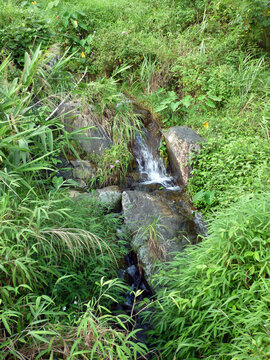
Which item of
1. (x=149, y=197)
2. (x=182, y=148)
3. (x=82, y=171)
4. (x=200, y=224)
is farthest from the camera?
(x=182, y=148)

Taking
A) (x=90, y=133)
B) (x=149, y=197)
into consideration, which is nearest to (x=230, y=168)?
(x=149, y=197)

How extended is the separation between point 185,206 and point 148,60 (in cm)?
385

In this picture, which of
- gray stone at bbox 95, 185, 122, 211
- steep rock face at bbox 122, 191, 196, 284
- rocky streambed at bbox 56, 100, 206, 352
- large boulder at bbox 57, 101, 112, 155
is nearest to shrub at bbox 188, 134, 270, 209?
rocky streambed at bbox 56, 100, 206, 352

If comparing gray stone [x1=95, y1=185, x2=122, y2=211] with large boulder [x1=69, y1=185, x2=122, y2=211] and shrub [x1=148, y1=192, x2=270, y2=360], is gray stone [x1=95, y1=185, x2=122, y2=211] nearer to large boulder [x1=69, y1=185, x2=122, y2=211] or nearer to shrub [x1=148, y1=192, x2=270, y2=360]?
large boulder [x1=69, y1=185, x2=122, y2=211]

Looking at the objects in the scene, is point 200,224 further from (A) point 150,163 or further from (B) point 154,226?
(A) point 150,163

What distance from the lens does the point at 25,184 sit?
265 centimetres

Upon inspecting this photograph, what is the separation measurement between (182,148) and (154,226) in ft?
5.60

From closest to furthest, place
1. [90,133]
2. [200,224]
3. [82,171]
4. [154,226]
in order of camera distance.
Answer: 1. [154,226]
2. [200,224]
3. [82,171]
4. [90,133]

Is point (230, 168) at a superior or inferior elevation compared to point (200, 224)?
superior

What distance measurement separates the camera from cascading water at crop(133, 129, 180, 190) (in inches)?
204

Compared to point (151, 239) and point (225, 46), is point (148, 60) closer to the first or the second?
point (225, 46)

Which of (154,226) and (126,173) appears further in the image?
(126,173)

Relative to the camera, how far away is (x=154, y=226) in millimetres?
3793

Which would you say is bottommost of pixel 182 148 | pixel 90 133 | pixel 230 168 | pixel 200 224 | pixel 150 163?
pixel 200 224
